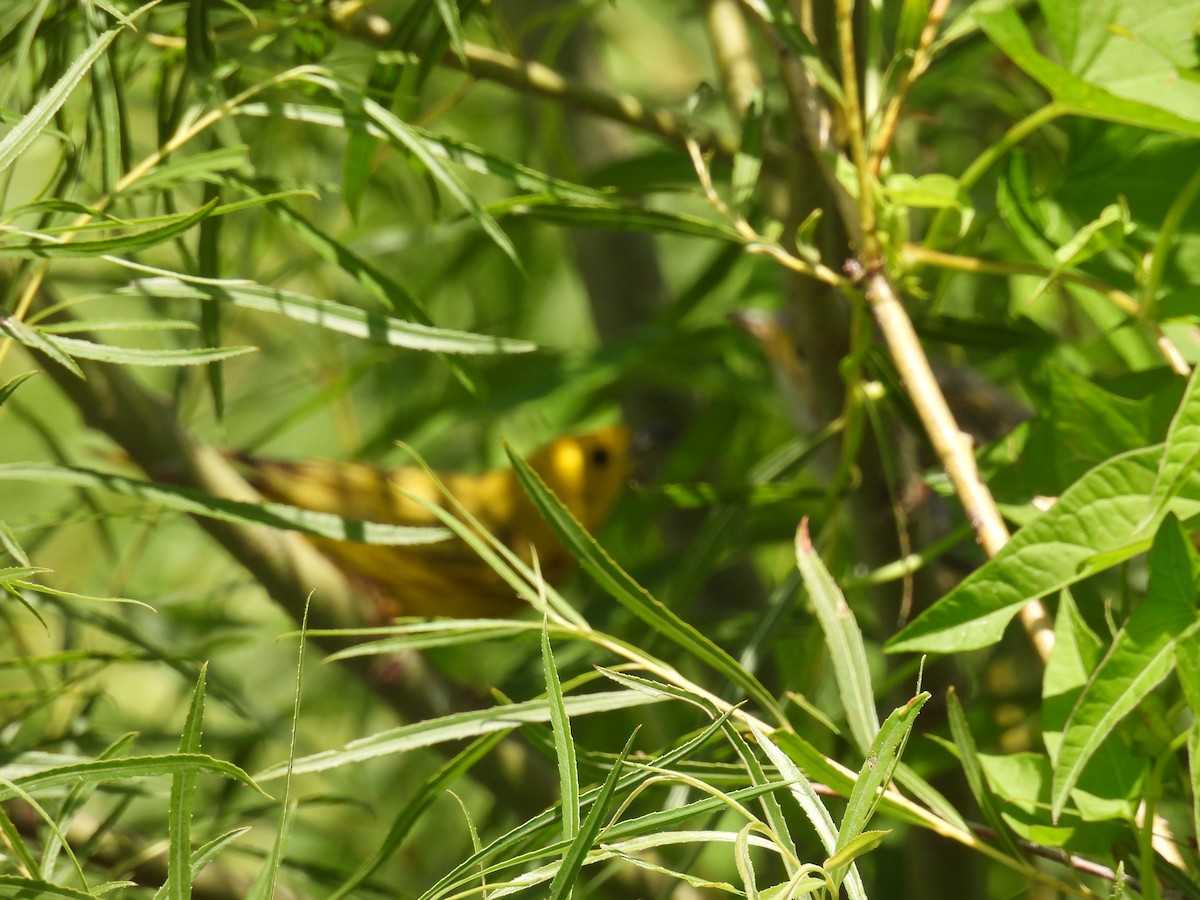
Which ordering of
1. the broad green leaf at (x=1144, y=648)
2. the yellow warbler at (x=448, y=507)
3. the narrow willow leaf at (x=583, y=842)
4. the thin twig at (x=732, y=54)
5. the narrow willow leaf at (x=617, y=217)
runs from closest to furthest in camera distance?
1. the narrow willow leaf at (x=583, y=842)
2. the broad green leaf at (x=1144, y=648)
3. the narrow willow leaf at (x=617, y=217)
4. the thin twig at (x=732, y=54)
5. the yellow warbler at (x=448, y=507)

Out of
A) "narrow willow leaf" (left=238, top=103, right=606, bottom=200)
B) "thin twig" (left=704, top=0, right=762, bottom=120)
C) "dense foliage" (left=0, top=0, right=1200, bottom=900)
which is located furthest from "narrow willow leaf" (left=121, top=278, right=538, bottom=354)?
"thin twig" (left=704, top=0, right=762, bottom=120)

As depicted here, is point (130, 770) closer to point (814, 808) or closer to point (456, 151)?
point (814, 808)

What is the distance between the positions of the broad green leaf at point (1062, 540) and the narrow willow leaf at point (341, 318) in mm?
252

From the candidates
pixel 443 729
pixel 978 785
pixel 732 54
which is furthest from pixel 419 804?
pixel 732 54

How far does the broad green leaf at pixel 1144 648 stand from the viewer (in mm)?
481

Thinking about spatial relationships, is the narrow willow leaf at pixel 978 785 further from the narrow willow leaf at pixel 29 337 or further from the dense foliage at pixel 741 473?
the narrow willow leaf at pixel 29 337

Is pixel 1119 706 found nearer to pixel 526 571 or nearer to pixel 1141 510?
pixel 1141 510

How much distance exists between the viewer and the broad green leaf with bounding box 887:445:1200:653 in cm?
52

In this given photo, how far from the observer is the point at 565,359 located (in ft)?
4.10

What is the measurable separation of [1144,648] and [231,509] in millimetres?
453

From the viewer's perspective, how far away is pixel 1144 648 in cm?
49

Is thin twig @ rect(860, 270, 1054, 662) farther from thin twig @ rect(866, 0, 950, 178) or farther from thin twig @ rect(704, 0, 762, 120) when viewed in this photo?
thin twig @ rect(704, 0, 762, 120)

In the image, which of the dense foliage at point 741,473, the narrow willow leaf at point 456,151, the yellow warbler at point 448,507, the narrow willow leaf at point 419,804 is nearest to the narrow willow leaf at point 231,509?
the dense foliage at point 741,473

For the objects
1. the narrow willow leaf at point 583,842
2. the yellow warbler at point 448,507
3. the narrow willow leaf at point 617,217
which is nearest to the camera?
the narrow willow leaf at point 583,842
